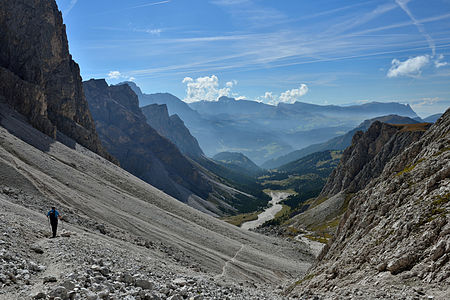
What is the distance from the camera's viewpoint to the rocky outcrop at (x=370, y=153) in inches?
5229

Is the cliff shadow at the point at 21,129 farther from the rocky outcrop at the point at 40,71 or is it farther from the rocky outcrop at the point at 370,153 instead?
the rocky outcrop at the point at 370,153

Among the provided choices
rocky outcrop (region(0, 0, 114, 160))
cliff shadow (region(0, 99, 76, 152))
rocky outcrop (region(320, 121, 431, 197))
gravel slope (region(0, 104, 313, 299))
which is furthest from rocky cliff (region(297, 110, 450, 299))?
rocky outcrop (region(320, 121, 431, 197))

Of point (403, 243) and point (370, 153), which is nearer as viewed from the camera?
point (403, 243)

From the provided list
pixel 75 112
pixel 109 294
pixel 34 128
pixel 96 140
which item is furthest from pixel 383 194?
pixel 75 112

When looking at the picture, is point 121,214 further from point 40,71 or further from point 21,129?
point 40,71

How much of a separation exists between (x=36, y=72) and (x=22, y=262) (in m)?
121

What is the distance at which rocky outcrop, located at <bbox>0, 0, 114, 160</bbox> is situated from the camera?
103m

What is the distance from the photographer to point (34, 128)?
9531cm

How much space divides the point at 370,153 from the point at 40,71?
14980 cm

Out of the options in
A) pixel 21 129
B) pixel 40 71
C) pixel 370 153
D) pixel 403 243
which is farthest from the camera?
pixel 370 153

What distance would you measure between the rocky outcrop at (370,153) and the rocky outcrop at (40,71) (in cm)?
11407

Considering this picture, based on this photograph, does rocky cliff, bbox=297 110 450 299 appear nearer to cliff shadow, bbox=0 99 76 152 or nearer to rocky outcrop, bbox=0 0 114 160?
cliff shadow, bbox=0 99 76 152

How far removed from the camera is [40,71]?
120 metres

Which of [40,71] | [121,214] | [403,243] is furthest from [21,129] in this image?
[403,243]
